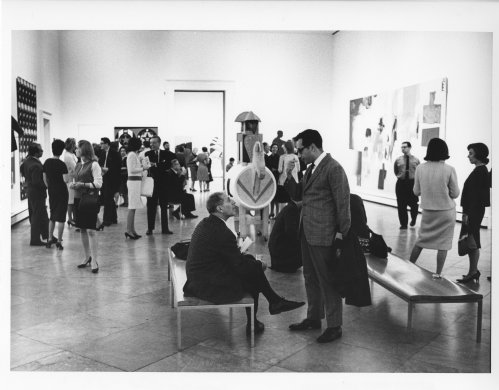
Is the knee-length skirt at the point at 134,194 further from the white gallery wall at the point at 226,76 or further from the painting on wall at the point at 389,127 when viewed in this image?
the painting on wall at the point at 389,127

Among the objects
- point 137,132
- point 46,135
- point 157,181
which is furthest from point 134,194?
point 137,132

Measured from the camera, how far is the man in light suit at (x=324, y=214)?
15.7 ft

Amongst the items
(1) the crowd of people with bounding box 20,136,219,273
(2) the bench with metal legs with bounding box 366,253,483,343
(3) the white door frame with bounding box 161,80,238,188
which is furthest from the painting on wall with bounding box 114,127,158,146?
(2) the bench with metal legs with bounding box 366,253,483,343

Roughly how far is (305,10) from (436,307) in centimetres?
351

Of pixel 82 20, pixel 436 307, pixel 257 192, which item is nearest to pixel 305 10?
pixel 82 20

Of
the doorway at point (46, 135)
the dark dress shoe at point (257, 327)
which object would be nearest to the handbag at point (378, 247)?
the dark dress shoe at point (257, 327)

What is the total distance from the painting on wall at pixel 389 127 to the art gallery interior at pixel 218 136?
26cm

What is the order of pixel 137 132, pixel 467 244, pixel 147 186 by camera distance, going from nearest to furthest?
pixel 467 244
pixel 147 186
pixel 137 132

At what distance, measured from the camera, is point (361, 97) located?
17.4 m

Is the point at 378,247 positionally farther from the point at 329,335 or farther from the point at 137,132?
the point at 137,132

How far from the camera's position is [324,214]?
4.87 m

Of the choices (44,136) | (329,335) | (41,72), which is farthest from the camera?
(44,136)

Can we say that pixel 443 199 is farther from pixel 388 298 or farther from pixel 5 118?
pixel 5 118

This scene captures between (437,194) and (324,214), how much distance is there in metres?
2.40
